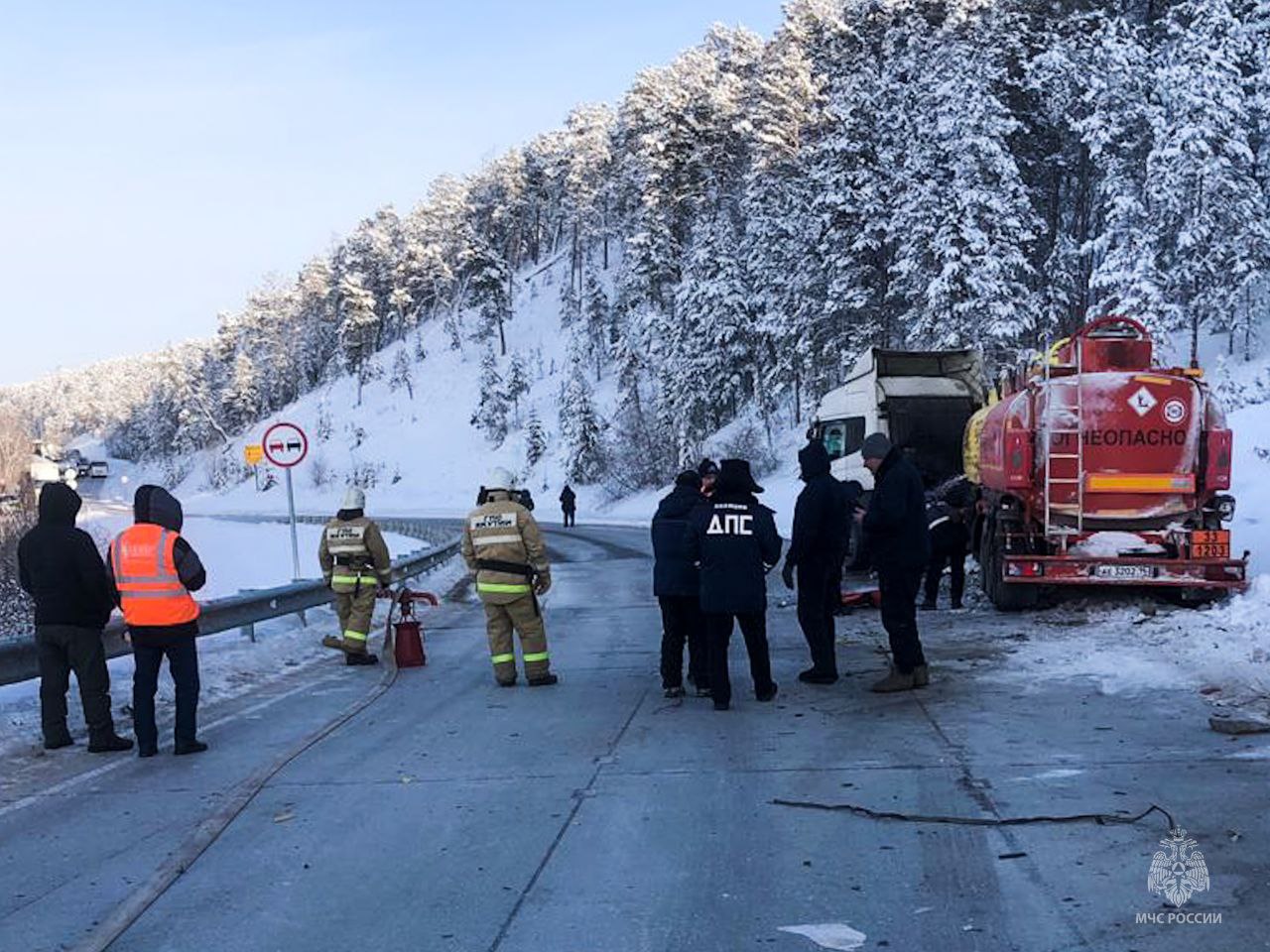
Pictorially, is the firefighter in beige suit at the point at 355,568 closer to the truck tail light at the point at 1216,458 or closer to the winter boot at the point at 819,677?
the winter boot at the point at 819,677

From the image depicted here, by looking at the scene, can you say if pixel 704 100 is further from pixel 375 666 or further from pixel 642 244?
pixel 375 666

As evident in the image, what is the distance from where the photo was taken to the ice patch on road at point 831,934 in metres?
4.13

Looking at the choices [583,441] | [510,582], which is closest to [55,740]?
[510,582]

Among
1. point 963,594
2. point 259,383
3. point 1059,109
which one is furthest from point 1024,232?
point 259,383

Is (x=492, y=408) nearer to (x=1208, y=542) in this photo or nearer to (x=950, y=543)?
(x=950, y=543)

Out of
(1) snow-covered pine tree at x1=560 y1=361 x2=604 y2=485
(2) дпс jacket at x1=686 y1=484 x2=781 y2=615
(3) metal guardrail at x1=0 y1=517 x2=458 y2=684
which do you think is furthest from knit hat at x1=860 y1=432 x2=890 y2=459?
(1) snow-covered pine tree at x1=560 y1=361 x2=604 y2=485

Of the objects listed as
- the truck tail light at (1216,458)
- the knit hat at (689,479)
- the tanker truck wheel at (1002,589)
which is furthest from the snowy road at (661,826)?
the truck tail light at (1216,458)

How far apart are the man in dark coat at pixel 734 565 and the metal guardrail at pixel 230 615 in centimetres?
473

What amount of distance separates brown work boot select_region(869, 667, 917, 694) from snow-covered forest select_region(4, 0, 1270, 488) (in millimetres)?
26139

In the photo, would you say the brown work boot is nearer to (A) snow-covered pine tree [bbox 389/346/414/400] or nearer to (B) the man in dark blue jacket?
(B) the man in dark blue jacket

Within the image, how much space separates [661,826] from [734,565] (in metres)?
3.23

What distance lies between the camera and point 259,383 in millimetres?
123500

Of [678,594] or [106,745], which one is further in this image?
[678,594]

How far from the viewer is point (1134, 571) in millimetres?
12258
